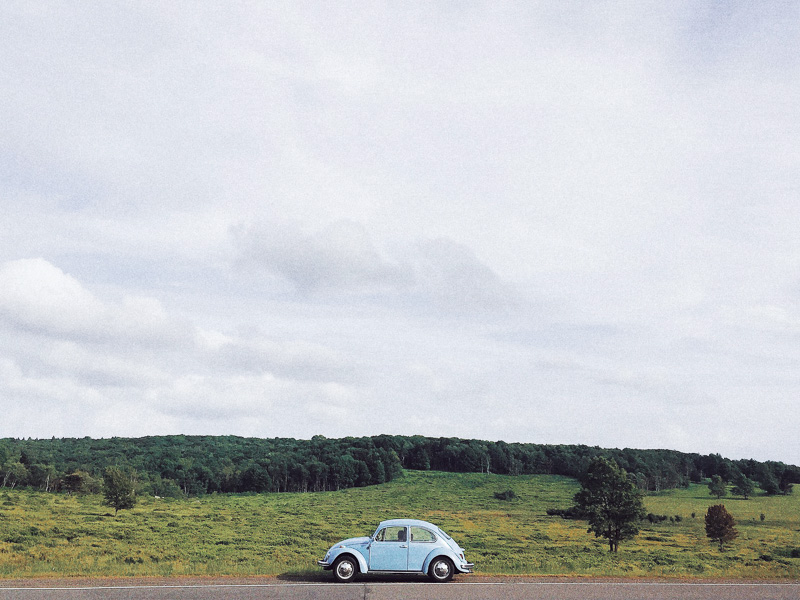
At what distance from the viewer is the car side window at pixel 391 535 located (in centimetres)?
1947

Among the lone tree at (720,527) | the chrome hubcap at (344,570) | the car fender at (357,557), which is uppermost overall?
the car fender at (357,557)

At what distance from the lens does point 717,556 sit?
58.9 meters

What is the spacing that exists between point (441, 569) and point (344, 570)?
2935mm

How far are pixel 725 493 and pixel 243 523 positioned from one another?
402ft

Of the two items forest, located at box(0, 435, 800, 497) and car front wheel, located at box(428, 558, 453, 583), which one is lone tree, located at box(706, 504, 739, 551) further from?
forest, located at box(0, 435, 800, 497)

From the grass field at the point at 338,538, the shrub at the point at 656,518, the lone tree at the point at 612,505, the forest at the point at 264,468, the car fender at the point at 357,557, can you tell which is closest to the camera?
the car fender at the point at 357,557

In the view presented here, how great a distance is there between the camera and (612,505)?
216 ft

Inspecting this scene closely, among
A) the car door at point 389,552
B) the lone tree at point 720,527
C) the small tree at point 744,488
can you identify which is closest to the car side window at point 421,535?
the car door at point 389,552

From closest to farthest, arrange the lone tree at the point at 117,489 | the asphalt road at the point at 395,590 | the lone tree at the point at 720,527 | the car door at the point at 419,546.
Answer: the asphalt road at the point at 395,590 → the car door at the point at 419,546 → the lone tree at the point at 720,527 → the lone tree at the point at 117,489

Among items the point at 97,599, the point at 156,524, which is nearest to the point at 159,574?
the point at 97,599

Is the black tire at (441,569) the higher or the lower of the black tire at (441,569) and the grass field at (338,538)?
the higher

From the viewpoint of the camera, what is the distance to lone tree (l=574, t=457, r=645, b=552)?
65062 mm

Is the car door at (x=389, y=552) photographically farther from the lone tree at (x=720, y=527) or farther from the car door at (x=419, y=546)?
the lone tree at (x=720, y=527)

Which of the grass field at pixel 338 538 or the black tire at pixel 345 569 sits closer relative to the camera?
the black tire at pixel 345 569
